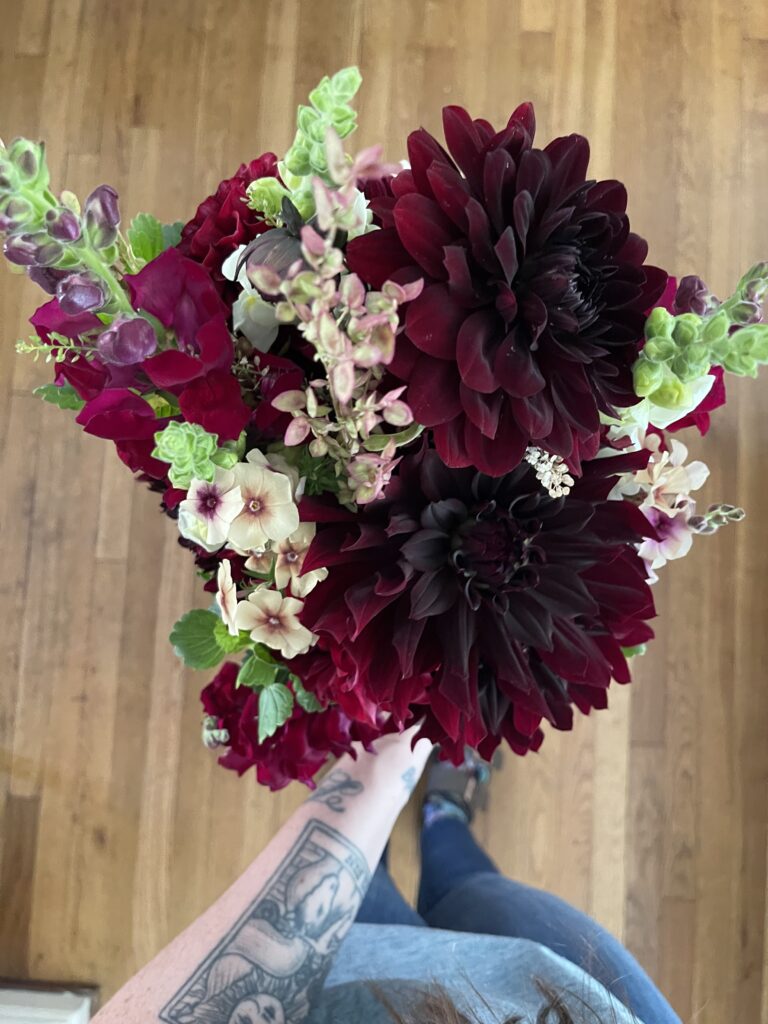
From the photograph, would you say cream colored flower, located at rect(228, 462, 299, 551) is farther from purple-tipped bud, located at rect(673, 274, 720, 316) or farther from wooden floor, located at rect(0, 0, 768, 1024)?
wooden floor, located at rect(0, 0, 768, 1024)


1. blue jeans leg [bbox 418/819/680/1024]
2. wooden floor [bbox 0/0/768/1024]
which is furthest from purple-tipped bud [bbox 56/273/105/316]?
wooden floor [bbox 0/0/768/1024]

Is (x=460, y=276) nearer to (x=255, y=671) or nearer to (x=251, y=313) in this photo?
(x=251, y=313)

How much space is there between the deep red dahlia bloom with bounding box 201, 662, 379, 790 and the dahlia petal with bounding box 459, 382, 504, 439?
0.30 metres

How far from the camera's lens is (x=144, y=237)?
1.58 feet

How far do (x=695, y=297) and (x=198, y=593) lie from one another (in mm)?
882

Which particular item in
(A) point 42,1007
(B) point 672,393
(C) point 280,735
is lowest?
(A) point 42,1007

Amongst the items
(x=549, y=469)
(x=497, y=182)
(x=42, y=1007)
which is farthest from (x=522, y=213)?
(x=42, y=1007)

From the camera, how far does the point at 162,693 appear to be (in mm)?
1157

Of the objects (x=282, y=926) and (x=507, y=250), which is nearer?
(x=507, y=250)

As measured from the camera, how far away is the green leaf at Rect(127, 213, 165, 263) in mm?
481

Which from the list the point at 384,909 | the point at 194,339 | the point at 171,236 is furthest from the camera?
the point at 384,909

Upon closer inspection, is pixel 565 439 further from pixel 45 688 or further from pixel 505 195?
pixel 45 688

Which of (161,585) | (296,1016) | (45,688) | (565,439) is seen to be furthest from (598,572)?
(45,688)

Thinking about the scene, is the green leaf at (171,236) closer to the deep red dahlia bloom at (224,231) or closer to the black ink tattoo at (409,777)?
the deep red dahlia bloom at (224,231)
